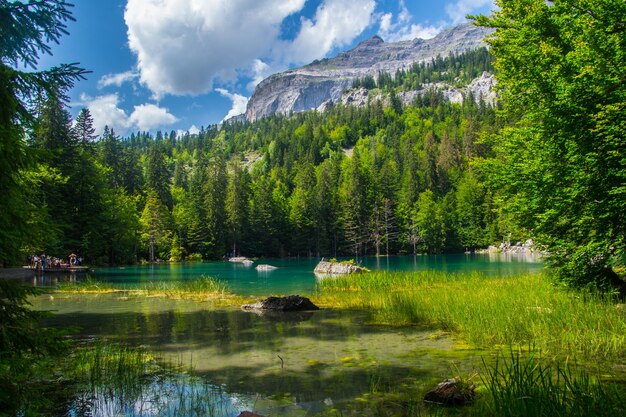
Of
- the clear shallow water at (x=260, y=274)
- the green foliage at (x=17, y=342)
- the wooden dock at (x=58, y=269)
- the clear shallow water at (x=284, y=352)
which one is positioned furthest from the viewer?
the wooden dock at (x=58, y=269)

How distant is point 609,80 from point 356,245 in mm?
88737

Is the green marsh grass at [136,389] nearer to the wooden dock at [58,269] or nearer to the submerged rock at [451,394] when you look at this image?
the submerged rock at [451,394]

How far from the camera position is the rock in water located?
16.6 metres

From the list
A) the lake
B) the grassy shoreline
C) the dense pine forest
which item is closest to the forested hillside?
the dense pine forest

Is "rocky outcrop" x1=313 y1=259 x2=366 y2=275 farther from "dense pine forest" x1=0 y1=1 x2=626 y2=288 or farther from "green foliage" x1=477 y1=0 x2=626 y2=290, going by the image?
"green foliage" x1=477 y1=0 x2=626 y2=290

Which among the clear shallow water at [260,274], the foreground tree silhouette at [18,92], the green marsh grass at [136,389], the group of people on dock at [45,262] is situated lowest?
the clear shallow water at [260,274]

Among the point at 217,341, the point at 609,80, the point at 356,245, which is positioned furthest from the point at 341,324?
the point at 356,245

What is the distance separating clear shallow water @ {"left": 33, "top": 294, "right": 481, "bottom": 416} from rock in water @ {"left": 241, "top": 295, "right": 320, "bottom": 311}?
2.97 feet

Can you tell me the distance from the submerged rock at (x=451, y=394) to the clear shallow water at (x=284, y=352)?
865 mm

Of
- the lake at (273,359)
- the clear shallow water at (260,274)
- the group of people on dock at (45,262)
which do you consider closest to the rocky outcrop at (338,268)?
the clear shallow water at (260,274)

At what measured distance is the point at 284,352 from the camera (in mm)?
9812

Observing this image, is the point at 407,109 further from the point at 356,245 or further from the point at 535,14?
the point at 535,14

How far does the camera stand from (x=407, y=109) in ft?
633

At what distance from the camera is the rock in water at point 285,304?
54.4 ft
